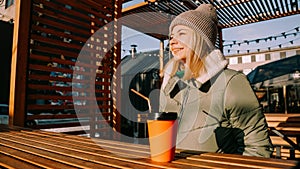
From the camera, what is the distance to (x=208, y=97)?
1.30m

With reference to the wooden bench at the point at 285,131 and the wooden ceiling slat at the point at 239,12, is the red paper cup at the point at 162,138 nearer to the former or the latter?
the wooden bench at the point at 285,131

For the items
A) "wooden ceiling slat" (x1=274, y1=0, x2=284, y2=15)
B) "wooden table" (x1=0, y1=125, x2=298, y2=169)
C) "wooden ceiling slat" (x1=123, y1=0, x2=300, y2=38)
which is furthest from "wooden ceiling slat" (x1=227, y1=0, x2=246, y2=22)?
"wooden table" (x1=0, y1=125, x2=298, y2=169)

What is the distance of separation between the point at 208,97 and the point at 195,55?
28cm

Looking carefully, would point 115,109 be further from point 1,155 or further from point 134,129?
point 134,129

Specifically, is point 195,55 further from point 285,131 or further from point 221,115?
point 285,131

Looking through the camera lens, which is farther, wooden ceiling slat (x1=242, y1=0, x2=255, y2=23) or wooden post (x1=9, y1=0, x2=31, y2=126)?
wooden ceiling slat (x1=242, y1=0, x2=255, y2=23)

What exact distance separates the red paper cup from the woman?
51 cm

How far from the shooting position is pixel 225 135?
50.4 inches

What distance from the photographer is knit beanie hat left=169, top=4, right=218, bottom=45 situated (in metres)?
1.40

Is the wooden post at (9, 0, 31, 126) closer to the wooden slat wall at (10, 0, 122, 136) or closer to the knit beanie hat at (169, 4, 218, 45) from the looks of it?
the wooden slat wall at (10, 0, 122, 136)

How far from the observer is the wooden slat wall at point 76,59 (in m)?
2.65

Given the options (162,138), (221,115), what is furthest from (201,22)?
(162,138)

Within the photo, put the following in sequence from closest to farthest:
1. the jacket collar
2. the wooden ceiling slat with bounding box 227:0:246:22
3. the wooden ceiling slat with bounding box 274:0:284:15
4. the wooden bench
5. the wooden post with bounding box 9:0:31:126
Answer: the jacket collar, the wooden post with bounding box 9:0:31:126, the wooden bench, the wooden ceiling slat with bounding box 274:0:284:15, the wooden ceiling slat with bounding box 227:0:246:22

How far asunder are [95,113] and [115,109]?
1.10 ft
